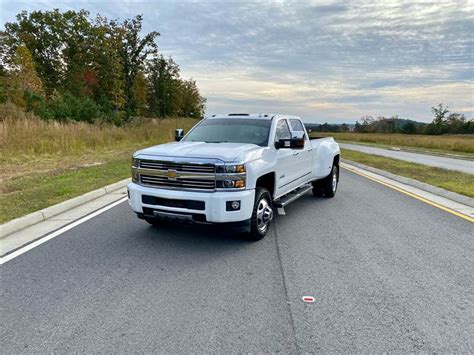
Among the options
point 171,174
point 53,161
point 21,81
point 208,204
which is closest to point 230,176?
point 208,204

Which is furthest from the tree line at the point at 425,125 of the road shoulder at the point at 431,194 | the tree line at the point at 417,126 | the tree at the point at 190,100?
the road shoulder at the point at 431,194

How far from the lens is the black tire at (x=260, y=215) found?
5441 mm

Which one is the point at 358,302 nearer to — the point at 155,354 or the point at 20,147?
the point at 155,354

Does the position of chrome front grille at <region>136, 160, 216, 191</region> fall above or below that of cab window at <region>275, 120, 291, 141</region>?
below

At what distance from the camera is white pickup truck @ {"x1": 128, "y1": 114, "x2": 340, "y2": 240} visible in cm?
503

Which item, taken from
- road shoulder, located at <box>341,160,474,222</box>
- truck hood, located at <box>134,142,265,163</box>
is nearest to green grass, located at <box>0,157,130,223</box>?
truck hood, located at <box>134,142,265,163</box>

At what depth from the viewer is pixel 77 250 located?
505 centimetres

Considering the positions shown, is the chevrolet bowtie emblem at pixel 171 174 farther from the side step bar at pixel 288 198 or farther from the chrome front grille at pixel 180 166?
the side step bar at pixel 288 198

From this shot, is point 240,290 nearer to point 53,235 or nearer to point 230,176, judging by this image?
point 230,176

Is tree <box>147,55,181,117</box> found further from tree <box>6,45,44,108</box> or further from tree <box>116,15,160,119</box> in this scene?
tree <box>6,45,44,108</box>

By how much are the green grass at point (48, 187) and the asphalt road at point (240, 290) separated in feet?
4.89

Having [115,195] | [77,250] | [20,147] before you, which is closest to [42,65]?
[20,147]

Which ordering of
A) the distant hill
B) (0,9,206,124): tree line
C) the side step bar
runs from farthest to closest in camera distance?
1. the distant hill
2. (0,9,206,124): tree line
3. the side step bar

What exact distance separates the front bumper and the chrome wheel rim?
1.17ft
